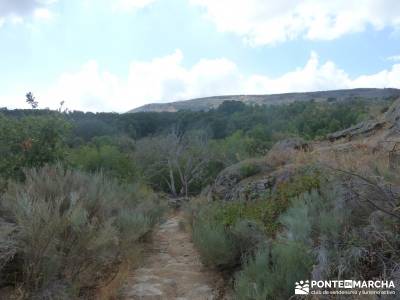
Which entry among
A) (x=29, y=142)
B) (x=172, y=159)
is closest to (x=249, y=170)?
(x=29, y=142)

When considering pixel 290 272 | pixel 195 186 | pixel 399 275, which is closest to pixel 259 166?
pixel 290 272

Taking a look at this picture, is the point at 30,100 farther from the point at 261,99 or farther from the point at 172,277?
the point at 261,99

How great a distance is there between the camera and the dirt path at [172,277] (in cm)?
484

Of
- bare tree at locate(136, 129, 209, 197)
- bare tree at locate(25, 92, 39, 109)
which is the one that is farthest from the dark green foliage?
bare tree at locate(136, 129, 209, 197)

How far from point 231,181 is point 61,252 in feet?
20.8

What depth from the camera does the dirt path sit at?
4.84 metres

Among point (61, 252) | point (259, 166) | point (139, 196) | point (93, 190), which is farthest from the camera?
point (139, 196)

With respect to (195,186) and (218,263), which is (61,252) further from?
(195,186)

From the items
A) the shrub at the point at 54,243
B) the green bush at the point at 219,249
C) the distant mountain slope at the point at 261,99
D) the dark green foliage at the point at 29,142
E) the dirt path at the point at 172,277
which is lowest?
the dirt path at the point at 172,277

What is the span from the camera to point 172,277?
560 centimetres

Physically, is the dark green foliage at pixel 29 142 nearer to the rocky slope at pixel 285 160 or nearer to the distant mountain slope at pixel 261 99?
the rocky slope at pixel 285 160

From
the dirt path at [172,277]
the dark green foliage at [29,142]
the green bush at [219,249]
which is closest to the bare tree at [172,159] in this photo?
the dark green foliage at [29,142]

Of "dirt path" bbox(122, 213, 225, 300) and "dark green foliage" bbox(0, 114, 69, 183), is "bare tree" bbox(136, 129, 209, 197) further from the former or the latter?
"dirt path" bbox(122, 213, 225, 300)

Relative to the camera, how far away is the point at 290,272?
3.64 metres
